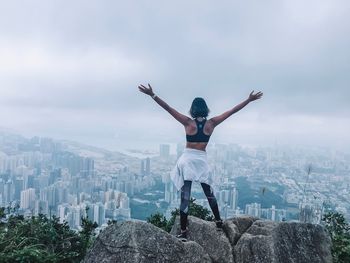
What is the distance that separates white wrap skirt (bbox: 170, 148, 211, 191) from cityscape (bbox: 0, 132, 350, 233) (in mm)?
349

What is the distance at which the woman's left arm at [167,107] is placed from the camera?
251 inches

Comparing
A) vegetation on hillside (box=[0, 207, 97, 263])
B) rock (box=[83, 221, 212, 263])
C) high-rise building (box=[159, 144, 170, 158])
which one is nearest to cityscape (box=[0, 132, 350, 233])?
high-rise building (box=[159, 144, 170, 158])

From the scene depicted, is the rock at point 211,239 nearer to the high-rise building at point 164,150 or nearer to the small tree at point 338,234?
the small tree at point 338,234

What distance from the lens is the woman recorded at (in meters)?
6.68

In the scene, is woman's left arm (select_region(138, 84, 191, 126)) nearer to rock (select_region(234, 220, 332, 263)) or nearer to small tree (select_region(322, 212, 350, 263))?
rock (select_region(234, 220, 332, 263))

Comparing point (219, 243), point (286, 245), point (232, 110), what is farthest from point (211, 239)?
point (232, 110)

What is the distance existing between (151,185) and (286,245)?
32.3 meters

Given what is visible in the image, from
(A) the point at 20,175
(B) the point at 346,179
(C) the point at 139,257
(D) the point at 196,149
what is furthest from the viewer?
(A) the point at 20,175

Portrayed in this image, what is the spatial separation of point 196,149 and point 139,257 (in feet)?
7.23

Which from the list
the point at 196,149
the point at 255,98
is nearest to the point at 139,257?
the point at 196,149

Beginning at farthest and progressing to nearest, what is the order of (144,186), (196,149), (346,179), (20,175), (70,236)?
(20,175) → (144,186) → (346,179) → (70,236) → (196,149)

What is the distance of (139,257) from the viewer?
5.59m

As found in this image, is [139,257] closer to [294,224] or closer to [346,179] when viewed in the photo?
[294,224]

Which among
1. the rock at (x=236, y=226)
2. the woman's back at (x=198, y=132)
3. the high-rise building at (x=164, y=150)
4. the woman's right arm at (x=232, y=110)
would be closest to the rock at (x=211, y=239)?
the rock at (x=236, y=226)
